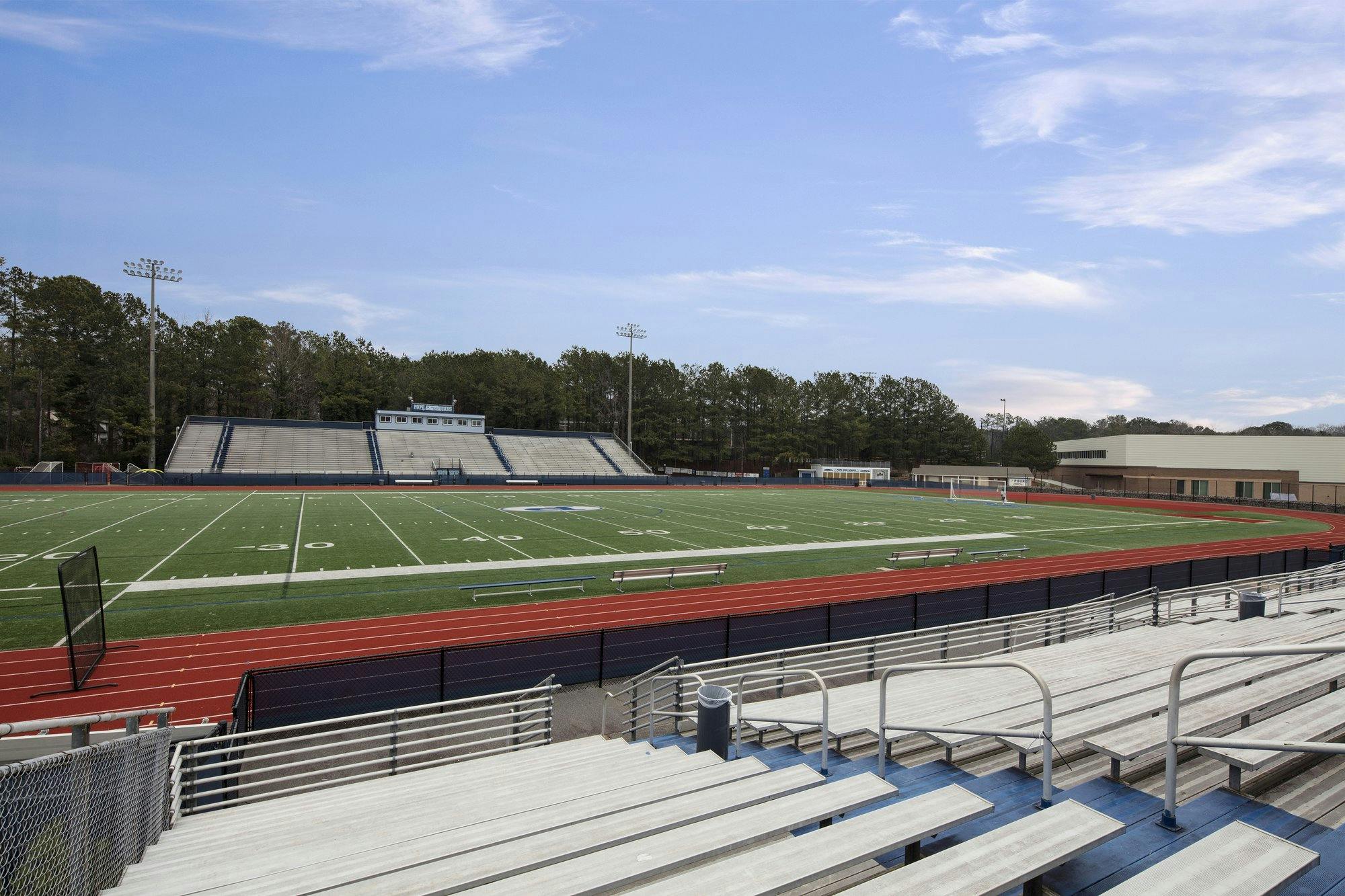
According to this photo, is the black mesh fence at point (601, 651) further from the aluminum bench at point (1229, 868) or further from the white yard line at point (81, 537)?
the white yard line at point (81, 537)

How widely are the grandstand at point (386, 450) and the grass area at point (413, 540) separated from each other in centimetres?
1563

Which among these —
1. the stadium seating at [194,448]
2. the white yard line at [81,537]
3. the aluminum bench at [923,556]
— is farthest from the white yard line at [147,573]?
the stadium seating at [194,448]

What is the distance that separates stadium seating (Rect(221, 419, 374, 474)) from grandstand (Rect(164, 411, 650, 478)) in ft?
0.23

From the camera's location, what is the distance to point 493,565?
23.1 meters

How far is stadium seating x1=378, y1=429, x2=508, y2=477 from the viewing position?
6956 cm

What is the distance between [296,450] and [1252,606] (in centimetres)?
7323

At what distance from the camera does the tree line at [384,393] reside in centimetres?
7275

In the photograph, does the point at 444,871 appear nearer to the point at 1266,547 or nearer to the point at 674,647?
the point at 674,647

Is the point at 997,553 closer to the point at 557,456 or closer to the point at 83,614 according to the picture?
the point at 83,614

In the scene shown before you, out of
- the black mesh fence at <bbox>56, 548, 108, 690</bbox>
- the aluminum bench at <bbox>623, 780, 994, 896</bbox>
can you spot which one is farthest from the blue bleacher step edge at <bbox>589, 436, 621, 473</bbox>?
the aluminum bench at <bbox>623, 780, 994, 896</bbox>

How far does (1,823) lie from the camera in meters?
2.90

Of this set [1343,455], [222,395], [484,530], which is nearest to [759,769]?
[484,530]

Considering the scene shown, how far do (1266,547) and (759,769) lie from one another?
3724 cm

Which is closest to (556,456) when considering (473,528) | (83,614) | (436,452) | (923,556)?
(436,452)
